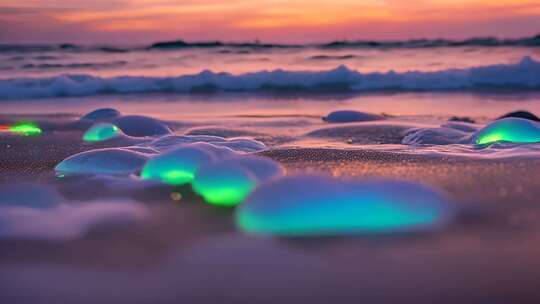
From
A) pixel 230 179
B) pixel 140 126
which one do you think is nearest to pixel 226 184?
pixel 230 179

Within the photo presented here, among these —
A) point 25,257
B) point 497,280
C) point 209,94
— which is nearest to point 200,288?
point 25,257

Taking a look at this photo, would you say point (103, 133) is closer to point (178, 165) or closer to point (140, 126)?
A: point (140, 126)

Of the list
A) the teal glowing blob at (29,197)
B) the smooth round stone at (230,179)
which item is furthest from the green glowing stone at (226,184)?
the teal glowing blob at (29,197)

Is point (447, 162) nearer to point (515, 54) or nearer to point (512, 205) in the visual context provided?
point (512, 205)

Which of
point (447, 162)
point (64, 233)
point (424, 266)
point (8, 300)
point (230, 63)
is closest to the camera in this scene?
point (8, 300)

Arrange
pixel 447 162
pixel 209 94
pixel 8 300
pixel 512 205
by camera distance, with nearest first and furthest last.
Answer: pixel 8 300
pixel 512 205
pixel 447 162
pixel 209 94
